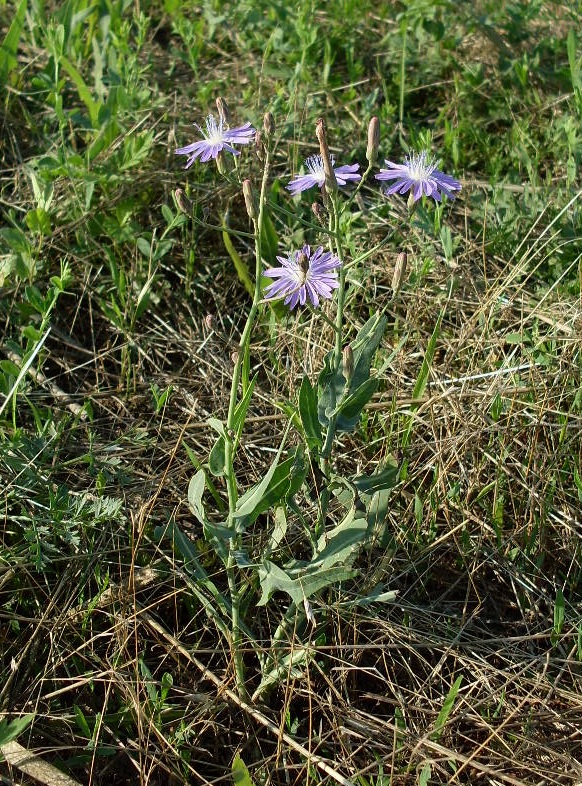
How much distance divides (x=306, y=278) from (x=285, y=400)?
690mm

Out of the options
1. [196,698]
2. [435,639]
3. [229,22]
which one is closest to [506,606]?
[435,639]

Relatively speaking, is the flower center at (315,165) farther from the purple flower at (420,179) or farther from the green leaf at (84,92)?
the green leaf at (84,92)

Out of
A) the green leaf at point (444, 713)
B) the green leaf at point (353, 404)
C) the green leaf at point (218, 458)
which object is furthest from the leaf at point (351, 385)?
the green leaf at point (444, 713)

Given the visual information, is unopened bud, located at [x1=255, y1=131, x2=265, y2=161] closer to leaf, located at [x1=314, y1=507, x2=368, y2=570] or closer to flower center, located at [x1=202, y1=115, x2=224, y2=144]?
flower center, located at [x1=202, y1=115, x2=224, y2=144]

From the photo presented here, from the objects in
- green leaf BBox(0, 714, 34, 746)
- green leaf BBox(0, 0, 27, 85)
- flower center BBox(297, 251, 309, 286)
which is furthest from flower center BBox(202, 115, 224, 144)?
green leaf BBox(0, 0, 27, 85)

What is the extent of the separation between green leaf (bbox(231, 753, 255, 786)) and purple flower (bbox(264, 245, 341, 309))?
2.79 ft

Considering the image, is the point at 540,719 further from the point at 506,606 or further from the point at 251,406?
the point at 251,406

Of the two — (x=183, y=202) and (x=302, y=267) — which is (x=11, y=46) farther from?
(x=302, y=267)

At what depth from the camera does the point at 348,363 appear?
5.75 feet

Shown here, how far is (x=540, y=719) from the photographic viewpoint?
6.36ft

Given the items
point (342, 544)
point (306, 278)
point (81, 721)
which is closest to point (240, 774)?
point (81, 721)

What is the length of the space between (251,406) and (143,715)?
3.12 feet

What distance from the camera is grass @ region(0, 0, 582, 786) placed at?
196 centimetres

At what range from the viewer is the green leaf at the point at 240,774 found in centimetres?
173
